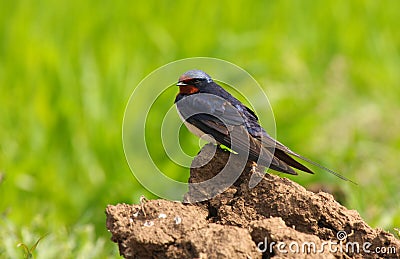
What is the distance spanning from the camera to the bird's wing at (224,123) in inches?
147

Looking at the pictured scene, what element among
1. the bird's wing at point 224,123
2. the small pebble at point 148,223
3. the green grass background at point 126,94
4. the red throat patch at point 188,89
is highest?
the green grass background at point 126,94

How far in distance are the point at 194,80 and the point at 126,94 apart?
142 inches

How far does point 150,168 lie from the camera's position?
5.54 m

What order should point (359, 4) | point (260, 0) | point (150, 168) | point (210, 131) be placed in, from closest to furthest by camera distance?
point (210, 131) → point (150, 168) → point (260, 0) → point (359, 4)

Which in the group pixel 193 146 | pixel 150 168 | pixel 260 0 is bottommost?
pixel 150 168

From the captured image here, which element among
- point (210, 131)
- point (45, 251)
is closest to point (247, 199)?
point (210, 131)

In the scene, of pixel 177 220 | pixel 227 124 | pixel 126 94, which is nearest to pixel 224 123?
pixel 227 124

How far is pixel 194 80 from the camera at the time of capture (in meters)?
4.22

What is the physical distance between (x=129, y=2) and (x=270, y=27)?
1624 mm

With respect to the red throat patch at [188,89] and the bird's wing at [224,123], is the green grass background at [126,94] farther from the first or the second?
the bird's wing at [224,123]

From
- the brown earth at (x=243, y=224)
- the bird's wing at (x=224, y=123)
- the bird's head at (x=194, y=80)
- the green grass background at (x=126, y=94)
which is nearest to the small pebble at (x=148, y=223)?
the brown earth at (x=243, y=224)

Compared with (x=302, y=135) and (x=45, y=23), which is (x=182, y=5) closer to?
(x=45, y=23)

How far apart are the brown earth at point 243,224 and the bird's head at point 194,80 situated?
21.2 inches

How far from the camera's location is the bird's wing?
3.73 metres
